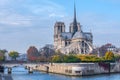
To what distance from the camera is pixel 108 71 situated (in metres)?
79.8

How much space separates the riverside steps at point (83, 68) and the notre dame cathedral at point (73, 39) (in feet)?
193

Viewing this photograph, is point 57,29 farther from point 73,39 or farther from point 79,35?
point 79,35

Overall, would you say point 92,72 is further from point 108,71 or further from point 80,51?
point 80,51

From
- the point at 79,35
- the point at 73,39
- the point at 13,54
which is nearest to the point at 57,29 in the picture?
the point at 73,39

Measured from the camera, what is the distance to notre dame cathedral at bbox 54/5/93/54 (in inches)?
5837

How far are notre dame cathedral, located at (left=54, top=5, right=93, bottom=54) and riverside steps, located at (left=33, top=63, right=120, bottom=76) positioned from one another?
58740 millimetres

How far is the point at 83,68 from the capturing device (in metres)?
70.1

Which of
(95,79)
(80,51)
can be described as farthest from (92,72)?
(80,51)

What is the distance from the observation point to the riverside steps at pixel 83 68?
70.8m

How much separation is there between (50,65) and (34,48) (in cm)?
6786

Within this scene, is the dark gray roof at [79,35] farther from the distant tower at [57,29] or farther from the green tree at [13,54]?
the green tree at [13,54]

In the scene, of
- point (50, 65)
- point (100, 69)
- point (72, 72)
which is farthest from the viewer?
point (50, 65)

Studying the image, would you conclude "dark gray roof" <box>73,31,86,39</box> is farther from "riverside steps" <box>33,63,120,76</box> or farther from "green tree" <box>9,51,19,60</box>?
"riverside steps" <box>33,63,120,76</box>

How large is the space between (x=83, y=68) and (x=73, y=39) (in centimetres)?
8695
